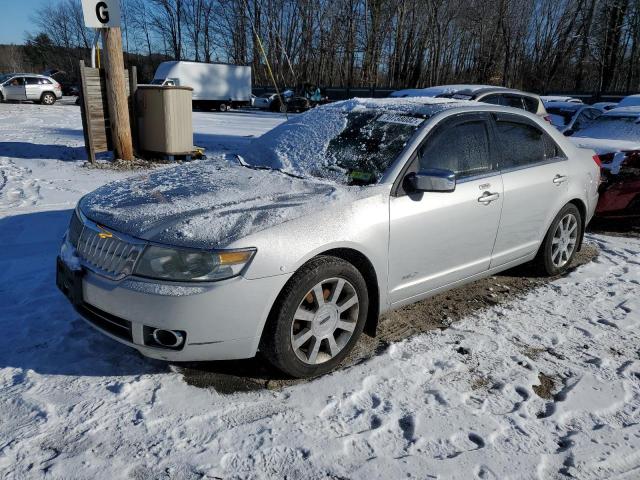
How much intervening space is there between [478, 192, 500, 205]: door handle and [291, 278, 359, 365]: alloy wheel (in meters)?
1.29

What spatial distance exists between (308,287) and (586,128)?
6.95 meters

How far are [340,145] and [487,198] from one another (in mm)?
1142

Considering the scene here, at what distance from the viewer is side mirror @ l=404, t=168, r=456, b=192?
10.5 feet

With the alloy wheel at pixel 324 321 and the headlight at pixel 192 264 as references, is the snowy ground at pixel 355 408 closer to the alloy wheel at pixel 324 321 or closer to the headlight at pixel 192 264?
the alloy wheel at pixel 324 321

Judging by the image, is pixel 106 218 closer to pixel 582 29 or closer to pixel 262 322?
pixel 262 322

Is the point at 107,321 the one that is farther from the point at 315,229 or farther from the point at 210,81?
the point at 210,81

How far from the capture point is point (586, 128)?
7988mm

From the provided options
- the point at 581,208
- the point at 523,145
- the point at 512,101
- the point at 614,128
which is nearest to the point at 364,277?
the point at 523,145

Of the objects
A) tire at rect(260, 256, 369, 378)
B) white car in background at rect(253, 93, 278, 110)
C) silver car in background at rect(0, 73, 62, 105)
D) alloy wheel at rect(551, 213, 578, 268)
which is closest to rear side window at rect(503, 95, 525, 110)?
alloy wheel at rect(551, 213, 578, 268)

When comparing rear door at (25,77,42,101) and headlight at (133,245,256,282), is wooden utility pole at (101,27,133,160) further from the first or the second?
rear door at (25,77,42,101)

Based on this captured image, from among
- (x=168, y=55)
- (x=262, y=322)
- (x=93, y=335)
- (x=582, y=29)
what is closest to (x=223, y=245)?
(x=262, y=322)

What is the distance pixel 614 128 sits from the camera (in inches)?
296

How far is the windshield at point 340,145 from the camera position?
3477mm

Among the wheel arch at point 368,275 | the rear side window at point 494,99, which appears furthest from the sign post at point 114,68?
the wheel arch at point 368,275
